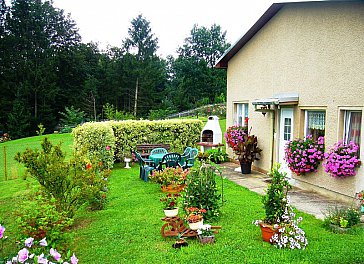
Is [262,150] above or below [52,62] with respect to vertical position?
below

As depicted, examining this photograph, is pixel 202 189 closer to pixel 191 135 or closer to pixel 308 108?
pixel 308 108

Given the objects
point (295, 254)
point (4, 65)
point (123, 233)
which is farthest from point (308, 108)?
point (4, 65)

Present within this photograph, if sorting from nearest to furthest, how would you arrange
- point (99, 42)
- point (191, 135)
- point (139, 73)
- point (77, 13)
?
point (191, 135) → point (139, 73) → point (77, 13) → point (99, 42)

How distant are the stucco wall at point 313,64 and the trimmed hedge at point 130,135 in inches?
177

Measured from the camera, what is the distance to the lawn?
4.77m

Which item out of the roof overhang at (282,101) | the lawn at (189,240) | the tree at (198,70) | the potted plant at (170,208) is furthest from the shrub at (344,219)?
the tree at (198,70)

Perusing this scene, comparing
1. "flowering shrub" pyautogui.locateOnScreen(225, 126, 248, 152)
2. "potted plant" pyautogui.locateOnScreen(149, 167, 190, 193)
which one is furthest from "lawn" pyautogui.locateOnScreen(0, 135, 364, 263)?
"flowering shrub" pyautogui.locateOnScreen(225, 126, 248, 152)

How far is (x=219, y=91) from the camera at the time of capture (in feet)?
165

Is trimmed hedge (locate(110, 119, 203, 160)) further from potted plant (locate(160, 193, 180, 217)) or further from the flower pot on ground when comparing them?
the flower pot on ground

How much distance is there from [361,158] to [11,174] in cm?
1305

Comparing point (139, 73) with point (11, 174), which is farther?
point (139, 73)

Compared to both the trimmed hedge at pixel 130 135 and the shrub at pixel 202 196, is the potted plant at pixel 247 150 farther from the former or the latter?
the shrub at pixel 202 196

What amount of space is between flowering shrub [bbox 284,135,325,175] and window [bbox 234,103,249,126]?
4.07 meters

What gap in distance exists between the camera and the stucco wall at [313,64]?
24.2 feet
